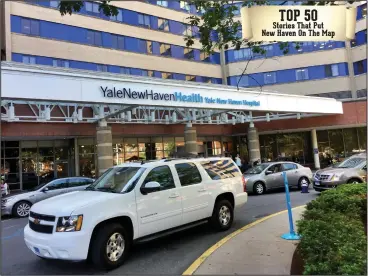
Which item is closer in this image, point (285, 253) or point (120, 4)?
point (285, 253)

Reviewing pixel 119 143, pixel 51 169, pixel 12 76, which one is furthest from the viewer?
pixel 119 143

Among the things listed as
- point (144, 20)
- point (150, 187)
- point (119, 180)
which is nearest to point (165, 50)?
point (144, 20)

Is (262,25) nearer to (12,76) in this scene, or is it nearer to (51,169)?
(12,76)

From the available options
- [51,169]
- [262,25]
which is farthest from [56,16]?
[262,25]

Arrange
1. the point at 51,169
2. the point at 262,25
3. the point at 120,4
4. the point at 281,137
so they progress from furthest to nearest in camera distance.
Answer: the point at 281,137, the point at 120,4, the point at 51,169, the point at 262,25

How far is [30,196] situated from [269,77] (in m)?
29.5

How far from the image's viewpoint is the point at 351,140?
30.6m

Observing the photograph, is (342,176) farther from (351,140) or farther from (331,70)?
(331,70)

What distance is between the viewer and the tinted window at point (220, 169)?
27.6ft

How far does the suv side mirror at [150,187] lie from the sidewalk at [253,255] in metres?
1.60

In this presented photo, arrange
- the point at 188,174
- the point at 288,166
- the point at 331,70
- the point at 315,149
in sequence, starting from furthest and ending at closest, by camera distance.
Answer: the point at 331,70 < the point at 315,149 < the point at 288,166 < the point at 188,174

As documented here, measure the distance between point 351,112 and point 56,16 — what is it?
2456cm

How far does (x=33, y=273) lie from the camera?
5.93m

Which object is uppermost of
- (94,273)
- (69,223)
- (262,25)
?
(262,25)
